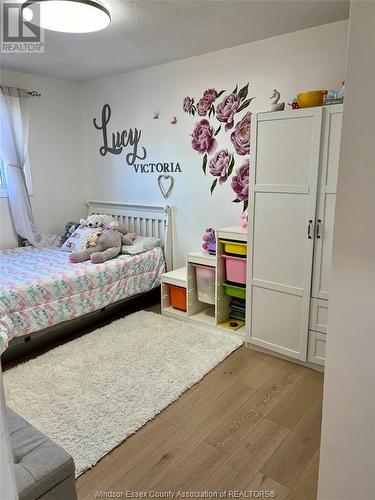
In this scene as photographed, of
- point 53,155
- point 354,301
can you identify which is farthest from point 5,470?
point 53,155

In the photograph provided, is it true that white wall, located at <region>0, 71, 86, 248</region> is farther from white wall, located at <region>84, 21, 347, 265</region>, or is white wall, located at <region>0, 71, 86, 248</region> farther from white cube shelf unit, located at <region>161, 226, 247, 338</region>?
white cube shelf unit, located at <region>161, 226, 247, 338</region>

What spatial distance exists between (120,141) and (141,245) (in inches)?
52.0

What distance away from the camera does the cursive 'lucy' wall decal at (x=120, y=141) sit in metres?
3.84

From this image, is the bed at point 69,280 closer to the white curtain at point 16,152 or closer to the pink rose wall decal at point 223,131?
the white curtain at point 16,152

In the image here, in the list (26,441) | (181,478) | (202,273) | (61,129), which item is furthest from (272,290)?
(61,129)

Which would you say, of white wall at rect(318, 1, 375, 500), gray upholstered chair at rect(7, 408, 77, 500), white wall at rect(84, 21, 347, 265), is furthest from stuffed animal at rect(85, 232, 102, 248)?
white wall at rect(318, 1, 375, 500)

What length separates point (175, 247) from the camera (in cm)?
375

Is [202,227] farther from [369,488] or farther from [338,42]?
[369,488]

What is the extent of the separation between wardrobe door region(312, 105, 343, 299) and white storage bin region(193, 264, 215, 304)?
0.96 m

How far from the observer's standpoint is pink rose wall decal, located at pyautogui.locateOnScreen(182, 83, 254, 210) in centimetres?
306

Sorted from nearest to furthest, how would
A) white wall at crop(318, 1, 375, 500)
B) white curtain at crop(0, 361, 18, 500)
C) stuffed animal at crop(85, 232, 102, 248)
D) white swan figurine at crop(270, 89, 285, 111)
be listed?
white curtain at crop(0, 361, 18, 500) → white wall at crop(318, 1, 375, 500) → white swan figurine at crop(270, 89, 285, 111) → stuffed animal at crop(85, 232, 102, 248)

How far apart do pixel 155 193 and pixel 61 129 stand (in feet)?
4.69

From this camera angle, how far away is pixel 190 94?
334cm

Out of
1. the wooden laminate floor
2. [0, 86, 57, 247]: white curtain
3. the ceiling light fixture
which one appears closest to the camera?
the wooden laminate floor
